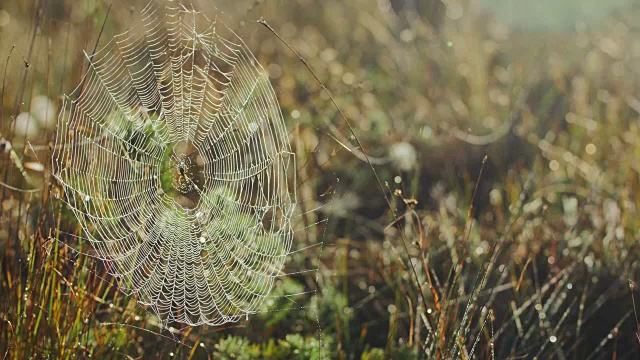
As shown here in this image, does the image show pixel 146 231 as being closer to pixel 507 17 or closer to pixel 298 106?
pixel 298 106

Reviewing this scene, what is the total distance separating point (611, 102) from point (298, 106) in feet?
6.57

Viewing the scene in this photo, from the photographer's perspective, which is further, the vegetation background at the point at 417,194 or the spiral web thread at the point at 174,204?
the spiral web thread at the point at 174,204

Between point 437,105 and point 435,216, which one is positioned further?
point 437,105

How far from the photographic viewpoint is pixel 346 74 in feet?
17.9

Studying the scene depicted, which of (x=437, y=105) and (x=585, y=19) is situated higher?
(x=585, y=19)

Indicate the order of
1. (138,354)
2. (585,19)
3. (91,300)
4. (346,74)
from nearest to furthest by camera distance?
(91,300) → (138,354) → (346,74) → (585,19)

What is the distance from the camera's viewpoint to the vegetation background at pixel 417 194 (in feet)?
8.11

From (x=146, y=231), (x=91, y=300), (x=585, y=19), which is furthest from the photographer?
(x=585, y=19)

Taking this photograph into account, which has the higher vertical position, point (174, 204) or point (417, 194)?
point (174, 204)

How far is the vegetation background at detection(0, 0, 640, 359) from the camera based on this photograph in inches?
97.3

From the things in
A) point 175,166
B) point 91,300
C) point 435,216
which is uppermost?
point 175,166

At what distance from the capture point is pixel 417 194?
4.85 meters

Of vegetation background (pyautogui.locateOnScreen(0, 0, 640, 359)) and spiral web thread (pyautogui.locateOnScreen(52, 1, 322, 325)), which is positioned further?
spiral web thread (pyautogui.locateOnScreen(52, 1, 322, 325))

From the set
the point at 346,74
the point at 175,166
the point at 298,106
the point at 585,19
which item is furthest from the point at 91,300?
the point at 585,19
